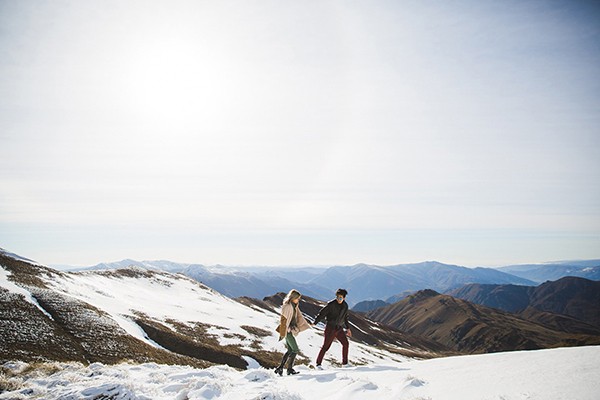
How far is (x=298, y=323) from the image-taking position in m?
11.5

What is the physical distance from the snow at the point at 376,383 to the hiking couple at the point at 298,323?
0.87 m

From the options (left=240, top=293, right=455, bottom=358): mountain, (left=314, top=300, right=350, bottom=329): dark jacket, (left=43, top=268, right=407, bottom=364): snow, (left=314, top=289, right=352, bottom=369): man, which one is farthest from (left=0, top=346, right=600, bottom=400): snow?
(left=240, top=293, right=455, bottom=358): mountain

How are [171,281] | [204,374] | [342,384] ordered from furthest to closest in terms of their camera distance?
[171,281]
[204,374]
[342,384]

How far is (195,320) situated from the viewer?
1821 inches

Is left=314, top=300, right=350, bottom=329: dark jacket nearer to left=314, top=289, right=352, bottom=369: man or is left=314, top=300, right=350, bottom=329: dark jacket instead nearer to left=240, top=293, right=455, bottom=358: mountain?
left=314, top=289, right=352, bottom=369: man

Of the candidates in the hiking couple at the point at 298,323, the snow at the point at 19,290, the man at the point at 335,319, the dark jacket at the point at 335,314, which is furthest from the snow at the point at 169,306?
the dark jacket at the point at 335,314

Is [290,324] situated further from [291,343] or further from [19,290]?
[19,290]

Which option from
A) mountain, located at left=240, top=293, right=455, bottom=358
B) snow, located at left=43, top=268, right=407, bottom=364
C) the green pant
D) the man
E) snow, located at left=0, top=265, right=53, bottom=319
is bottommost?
mountain, located at left=240, top=293, right=455, bottom=358

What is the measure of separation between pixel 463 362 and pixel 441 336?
699 feet

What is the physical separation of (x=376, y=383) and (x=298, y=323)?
3.74 meters

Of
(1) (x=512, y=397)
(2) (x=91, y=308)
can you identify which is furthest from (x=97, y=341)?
(1) (x=512, y=397)

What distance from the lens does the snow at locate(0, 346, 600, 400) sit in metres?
7.00

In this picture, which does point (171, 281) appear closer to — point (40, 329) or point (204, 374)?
point (40, 329)

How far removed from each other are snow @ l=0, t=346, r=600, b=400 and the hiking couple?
87 centimetres
